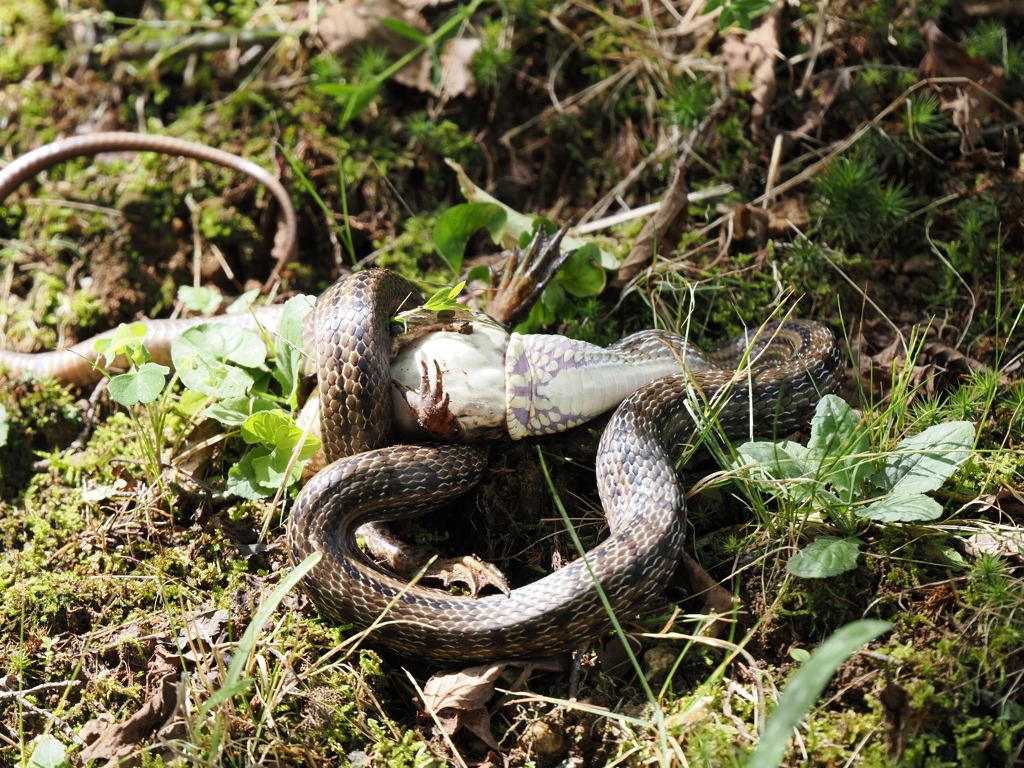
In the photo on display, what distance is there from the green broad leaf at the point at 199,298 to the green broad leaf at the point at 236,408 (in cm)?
100

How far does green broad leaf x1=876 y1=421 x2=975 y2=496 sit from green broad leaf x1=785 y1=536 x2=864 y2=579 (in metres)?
0.33

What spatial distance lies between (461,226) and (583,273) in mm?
795

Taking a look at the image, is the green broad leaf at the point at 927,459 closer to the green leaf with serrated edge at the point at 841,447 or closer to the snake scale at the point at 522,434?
the green leaf with serrated edge at the point at 841,447

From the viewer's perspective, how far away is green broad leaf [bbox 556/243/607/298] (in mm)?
4398

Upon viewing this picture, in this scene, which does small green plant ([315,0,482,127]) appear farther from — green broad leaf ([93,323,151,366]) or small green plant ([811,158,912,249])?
small green plant ([811,158,912,249])

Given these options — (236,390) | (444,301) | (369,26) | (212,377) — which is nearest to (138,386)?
(212,377)

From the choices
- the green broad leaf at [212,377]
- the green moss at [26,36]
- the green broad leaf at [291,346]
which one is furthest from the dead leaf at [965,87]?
the green moss at [26,36]

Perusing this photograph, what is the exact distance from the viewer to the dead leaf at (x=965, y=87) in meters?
4.64

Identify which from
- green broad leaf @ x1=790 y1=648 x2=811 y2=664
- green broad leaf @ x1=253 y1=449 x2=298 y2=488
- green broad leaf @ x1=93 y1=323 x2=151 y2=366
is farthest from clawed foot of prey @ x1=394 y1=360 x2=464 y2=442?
green broad leaf @ x1=790 y1=648 x2=811 y2=664

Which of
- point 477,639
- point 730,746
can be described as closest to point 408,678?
point 477,639

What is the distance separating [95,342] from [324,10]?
3.14m

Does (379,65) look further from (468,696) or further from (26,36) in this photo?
(468,696)

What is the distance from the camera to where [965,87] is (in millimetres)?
4730

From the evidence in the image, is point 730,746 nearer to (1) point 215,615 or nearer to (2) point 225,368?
(1) point 215,615
